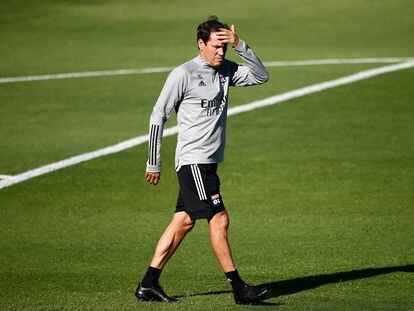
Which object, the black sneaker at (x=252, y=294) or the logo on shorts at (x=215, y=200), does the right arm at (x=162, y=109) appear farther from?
the black sneaker at (x=252, y=294)

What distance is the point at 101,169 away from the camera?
15.4 m

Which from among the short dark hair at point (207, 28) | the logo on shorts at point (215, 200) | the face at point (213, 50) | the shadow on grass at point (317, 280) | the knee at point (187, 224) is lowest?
the shadow on grass at point (317, 280)

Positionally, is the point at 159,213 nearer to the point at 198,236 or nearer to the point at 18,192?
the point at 198,236

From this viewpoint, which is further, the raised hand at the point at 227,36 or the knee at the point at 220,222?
the knee at the point at 220,222

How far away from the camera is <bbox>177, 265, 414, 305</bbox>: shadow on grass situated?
9.67m

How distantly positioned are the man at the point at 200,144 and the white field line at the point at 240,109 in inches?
225

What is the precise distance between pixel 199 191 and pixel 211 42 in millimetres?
1257

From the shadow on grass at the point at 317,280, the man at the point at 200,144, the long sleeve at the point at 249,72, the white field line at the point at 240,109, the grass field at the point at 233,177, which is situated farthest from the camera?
the white field line at the point at 240,109

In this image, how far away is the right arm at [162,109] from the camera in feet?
29.6

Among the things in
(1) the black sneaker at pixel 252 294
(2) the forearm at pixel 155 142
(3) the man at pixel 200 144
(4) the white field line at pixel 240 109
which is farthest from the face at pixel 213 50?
(4) the white field line at pixel 240 109

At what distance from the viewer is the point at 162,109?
355 inches

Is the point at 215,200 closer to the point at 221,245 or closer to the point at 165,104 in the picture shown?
the point at 221,245

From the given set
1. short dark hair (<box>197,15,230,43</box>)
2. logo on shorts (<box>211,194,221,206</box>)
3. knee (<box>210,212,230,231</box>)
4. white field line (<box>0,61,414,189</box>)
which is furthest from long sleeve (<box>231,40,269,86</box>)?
white field line (<box>0,61,414,189</box>)

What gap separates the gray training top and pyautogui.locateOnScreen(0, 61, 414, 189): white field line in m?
5.83
